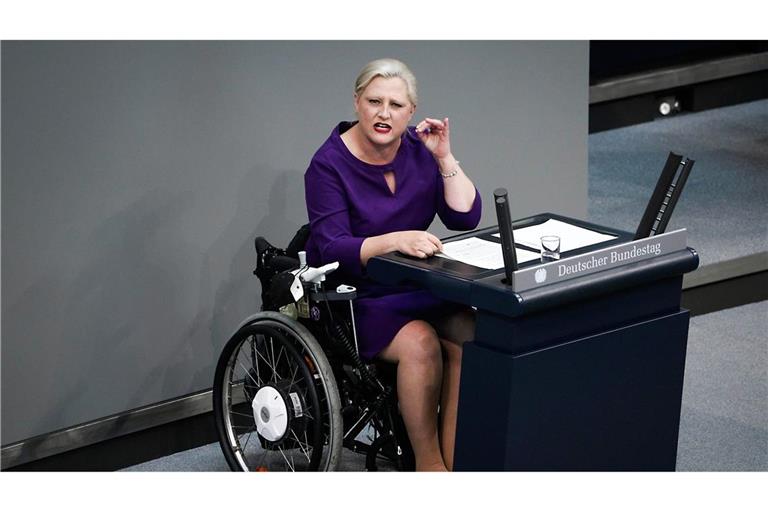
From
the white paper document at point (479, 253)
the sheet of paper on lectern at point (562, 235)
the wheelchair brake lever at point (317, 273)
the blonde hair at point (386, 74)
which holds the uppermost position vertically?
the blonde hair at point (386, 74)

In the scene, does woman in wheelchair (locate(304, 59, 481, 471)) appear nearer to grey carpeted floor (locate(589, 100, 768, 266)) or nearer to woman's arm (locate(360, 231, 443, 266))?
woman's arm (locate(360, 231, 443, 266))

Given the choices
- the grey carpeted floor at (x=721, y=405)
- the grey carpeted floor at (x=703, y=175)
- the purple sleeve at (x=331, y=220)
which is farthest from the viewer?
the grey carpeted floor at (x=703, y=175)

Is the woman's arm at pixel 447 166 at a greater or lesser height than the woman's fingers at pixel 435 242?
greater

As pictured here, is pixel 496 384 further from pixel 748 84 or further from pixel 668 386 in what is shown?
pixel 748 84

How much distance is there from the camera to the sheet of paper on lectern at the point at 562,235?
3367mm

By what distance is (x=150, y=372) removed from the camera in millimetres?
4094

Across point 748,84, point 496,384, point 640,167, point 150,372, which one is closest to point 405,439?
point 496,384

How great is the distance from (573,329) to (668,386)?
378 millimetres

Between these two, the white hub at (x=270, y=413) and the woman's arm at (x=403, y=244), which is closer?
the woman's arm at (x=403, y=244)

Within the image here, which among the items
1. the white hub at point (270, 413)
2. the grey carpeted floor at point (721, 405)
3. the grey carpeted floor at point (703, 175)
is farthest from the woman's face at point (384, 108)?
the grey carpeted floor at point (703, 175)

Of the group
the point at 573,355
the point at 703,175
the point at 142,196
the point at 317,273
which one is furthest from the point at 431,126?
the point at 703,175

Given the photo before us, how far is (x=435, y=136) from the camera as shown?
3.59 m

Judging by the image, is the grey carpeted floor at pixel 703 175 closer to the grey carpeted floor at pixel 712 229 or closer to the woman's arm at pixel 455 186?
the grey carpeted floor at pixel 712 229

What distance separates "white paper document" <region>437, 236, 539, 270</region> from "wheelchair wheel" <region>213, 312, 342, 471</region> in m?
0.43
